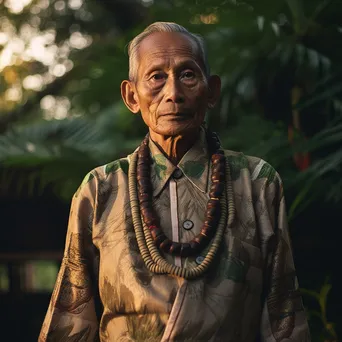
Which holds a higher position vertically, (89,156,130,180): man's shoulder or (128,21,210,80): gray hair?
(128,21,210,80): gray hair

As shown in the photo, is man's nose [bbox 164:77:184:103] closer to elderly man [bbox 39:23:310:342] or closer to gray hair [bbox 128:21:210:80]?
elderly man [bbox 39:23:310:342]

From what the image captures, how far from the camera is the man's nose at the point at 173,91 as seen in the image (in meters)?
1.77

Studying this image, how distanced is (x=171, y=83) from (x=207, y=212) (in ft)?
1.24

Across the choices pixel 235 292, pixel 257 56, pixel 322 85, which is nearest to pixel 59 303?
pixel 235 292

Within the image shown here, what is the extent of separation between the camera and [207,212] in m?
1.76

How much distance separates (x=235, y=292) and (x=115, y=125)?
3.80 m

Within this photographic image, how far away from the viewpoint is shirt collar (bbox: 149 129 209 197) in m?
1.85

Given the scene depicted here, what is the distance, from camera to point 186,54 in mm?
1814

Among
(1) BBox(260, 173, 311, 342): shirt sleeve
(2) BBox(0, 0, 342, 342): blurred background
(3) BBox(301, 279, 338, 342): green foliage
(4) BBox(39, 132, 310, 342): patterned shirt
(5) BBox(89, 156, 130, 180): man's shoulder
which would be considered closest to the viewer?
(4) BBox(39, 132, 310, 342): patterned shirt

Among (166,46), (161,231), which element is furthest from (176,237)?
(166,46)

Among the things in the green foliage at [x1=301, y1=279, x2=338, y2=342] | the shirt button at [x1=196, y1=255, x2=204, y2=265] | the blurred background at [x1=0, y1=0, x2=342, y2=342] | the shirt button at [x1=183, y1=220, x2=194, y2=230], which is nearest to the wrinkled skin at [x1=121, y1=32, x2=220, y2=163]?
the shirt button at [x1=183, y1=220, x2=194, y2=230]

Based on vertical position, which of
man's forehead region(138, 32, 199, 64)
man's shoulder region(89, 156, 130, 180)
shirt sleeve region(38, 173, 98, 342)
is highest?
man's forehead region(138, 32, 199, 64)

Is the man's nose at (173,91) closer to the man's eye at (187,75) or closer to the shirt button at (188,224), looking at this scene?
the man's eye at (187,75)

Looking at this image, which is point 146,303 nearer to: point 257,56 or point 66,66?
point 257,56
